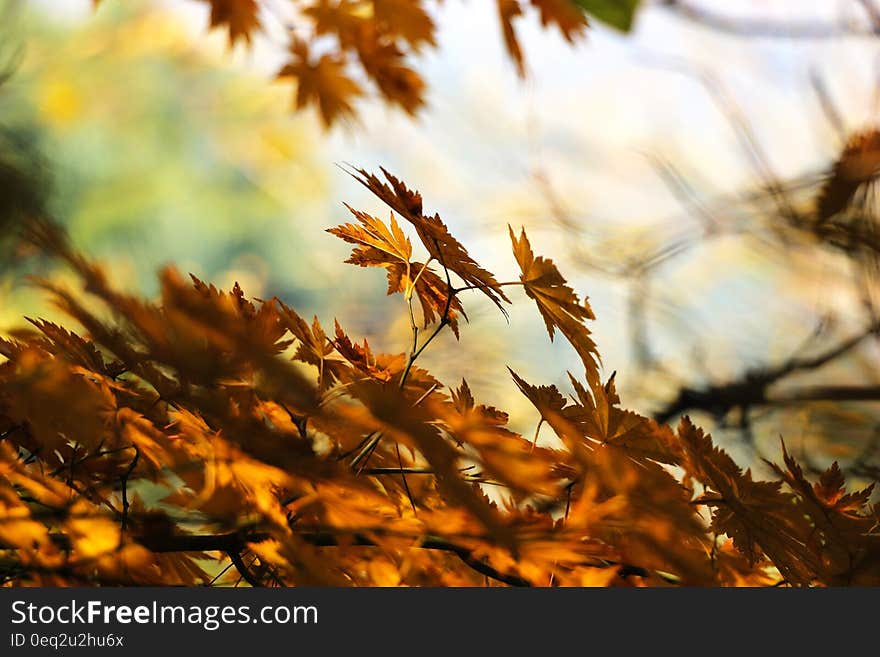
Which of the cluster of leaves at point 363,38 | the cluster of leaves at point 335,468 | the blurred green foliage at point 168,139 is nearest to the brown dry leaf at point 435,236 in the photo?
the cluster of leaves at point 335,468

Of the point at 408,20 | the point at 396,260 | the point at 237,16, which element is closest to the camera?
the point at 396,260

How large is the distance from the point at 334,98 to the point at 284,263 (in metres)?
2.02

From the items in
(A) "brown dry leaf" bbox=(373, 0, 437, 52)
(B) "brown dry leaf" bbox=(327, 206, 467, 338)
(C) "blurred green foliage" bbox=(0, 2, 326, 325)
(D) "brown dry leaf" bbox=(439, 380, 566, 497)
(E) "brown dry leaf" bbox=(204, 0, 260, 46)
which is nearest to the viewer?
(D) "brown dry leaf" bbox=(439, 380, 566, 497)

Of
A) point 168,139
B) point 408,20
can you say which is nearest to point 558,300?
point 408,20

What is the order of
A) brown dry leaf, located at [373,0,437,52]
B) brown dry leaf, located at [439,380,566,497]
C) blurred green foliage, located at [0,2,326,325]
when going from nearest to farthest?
brown dry leaf, located at [439,380,566,497], brown dry leaf, located at [373,0,437,52], blurred green foliage, located at [0,2,326,325]

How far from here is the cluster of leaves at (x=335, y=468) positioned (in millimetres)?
355

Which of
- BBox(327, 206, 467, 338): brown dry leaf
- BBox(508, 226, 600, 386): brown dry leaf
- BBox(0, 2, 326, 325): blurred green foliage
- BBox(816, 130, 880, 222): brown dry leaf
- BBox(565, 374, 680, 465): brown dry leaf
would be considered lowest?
BBox(565, 374, 680, 465): brown dry leaf

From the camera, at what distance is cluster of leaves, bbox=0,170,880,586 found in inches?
14.0

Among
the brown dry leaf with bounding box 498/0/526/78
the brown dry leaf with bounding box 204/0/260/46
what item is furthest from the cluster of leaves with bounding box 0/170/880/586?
the brown dry leaf with bounding box 204/0/260/46

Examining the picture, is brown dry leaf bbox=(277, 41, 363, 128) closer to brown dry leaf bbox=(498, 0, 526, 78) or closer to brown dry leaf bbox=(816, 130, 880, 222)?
brown dry leaf bbox=(498, 0, 526, 78)

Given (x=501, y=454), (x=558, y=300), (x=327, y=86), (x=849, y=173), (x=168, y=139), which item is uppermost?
(x=168, y=139)

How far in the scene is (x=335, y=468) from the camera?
358 mm

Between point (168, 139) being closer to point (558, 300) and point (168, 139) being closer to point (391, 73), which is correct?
point (391, 73)

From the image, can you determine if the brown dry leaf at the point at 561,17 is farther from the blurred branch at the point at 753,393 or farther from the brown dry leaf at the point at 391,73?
the blurred branch at the point at 753,393
